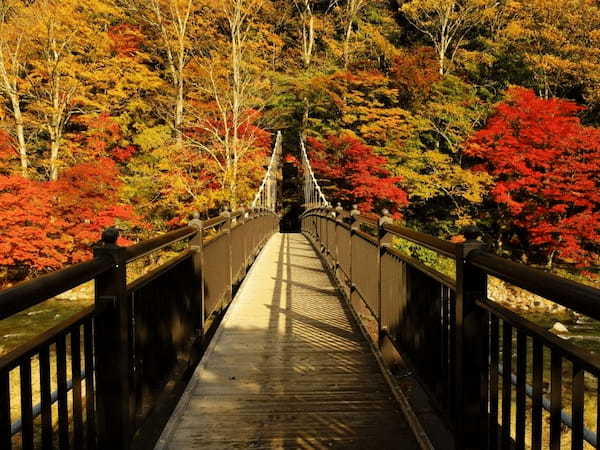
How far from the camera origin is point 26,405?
1.51 meters

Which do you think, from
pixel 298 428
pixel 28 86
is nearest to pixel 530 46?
pixel 28 86

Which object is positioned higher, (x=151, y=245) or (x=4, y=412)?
(x=151, y=245)

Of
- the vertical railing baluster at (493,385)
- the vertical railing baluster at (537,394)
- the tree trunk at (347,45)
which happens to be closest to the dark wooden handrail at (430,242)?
the vertical railing baluster at (493,385)

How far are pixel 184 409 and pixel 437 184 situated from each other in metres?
19.4

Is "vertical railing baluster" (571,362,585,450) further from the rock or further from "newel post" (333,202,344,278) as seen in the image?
the rock

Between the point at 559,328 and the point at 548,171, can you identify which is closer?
the point at 559,328

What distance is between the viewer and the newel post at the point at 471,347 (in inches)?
85.8

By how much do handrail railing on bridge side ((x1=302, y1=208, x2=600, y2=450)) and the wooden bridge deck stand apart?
16.6 inches

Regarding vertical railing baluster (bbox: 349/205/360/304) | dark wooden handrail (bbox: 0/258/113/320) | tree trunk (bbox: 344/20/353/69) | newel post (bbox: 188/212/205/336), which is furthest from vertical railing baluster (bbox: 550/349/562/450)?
tree trunk (bbox: 344/20/353/69)

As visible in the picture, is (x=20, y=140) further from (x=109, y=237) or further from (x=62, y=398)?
(x=62, y=398)

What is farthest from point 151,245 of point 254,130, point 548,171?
point 254,130

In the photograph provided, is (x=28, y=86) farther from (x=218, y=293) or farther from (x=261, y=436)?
(x=261, y=436)

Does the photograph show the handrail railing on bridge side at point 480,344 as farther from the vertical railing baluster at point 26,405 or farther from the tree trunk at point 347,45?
the tree trunk at point 347,45

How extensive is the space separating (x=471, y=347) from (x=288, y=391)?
1.75 m
